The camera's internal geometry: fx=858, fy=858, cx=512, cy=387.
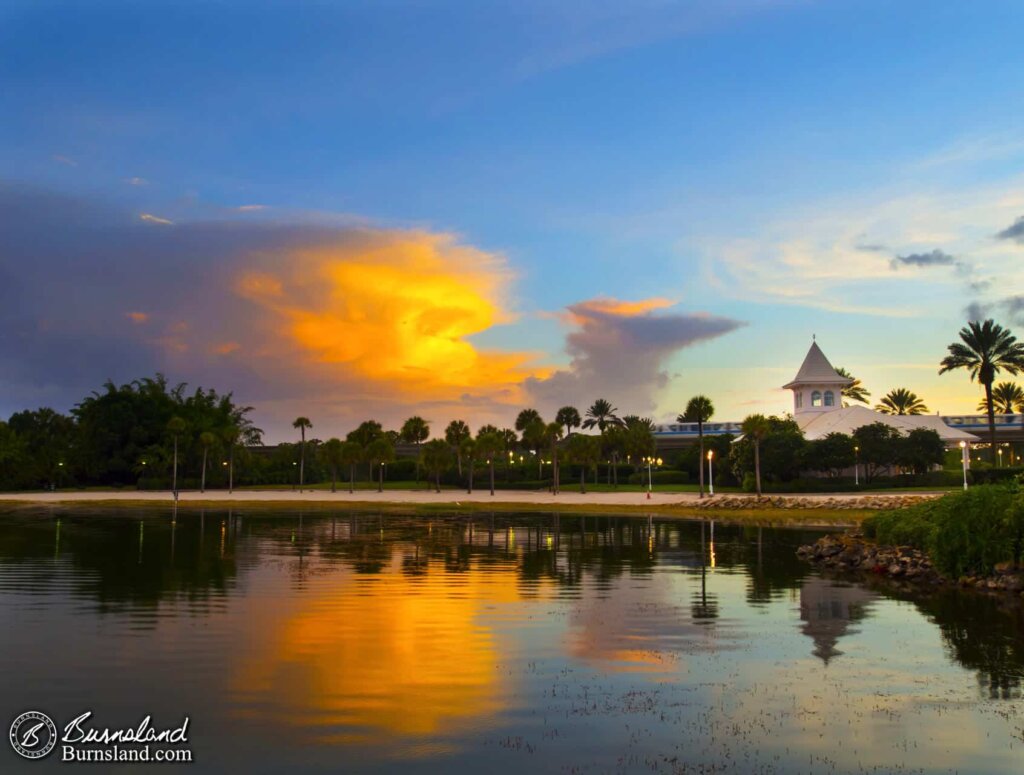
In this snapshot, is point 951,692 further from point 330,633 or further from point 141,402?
point 141,402

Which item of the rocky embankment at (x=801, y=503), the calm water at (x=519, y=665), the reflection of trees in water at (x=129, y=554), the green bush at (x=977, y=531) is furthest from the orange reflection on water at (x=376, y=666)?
the rocky embankment at (x=801, y=503)

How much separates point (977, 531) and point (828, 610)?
7.77m

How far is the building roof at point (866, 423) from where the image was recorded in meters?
105

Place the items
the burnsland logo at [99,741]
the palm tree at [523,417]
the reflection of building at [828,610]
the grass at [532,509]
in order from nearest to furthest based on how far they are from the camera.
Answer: the burnsland logo at [99,741] < the reflection of building at [828,610] < the grass at [532,509] < the palm tree at [523,417]

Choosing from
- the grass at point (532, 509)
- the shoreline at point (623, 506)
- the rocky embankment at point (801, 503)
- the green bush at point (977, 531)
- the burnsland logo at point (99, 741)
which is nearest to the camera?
the burnsland logo at point (99, 741)

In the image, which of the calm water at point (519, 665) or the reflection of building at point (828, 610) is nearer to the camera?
the calm water at point (519, 665)

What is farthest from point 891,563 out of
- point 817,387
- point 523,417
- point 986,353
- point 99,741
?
point 523,417

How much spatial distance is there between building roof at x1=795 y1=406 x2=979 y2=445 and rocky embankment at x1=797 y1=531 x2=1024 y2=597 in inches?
2972

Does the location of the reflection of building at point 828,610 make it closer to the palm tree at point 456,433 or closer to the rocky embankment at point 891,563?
the rocky embankment at point 891,563

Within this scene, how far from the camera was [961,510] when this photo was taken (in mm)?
26828

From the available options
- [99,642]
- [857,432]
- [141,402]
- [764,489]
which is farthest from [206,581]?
[141,402]

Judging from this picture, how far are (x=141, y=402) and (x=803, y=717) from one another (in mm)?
125632

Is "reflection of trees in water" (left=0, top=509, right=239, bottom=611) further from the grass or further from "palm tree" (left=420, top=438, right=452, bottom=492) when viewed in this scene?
"palm tree" (left=420, top=438, right=452, bottom=492)

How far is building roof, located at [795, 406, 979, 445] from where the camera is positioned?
104938 millimetres
